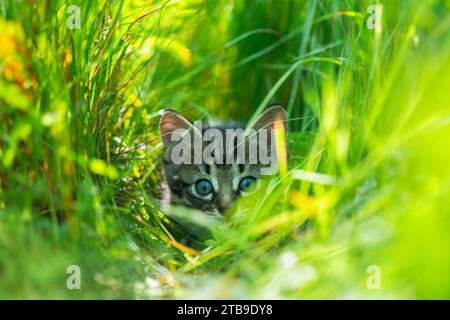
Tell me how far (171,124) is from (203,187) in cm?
35

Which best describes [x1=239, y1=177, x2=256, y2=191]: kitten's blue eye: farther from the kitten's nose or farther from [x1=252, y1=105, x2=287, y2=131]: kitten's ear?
[x1=252, y1=105, x2=287, y2=131]: kitten's ear

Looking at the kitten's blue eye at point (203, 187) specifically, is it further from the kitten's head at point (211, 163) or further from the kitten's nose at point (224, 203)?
the kitten's nose at point (224, 203)

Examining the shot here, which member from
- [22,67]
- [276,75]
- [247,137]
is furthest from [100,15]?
[276,75]

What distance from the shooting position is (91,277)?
2150 mm

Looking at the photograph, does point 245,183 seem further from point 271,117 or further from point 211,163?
point 271,117

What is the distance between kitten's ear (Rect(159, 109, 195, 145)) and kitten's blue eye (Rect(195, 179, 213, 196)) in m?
0.27

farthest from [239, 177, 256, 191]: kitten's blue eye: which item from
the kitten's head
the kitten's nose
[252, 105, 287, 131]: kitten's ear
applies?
[252, 105, 287, 131]: kitten's ear

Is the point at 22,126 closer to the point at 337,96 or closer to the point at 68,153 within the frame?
the point at 68,153

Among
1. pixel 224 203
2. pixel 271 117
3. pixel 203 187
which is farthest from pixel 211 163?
pixel 271 117

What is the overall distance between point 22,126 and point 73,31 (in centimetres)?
47

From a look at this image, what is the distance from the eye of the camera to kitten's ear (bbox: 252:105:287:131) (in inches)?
114

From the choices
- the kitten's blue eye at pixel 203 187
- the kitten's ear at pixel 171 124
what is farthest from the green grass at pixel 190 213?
the kitten's blue eye at pixel 203 187

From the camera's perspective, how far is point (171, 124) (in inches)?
117

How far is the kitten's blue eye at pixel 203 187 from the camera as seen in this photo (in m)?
3.02
